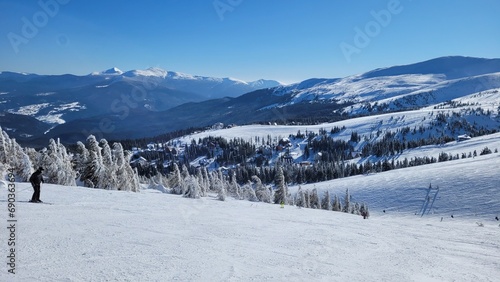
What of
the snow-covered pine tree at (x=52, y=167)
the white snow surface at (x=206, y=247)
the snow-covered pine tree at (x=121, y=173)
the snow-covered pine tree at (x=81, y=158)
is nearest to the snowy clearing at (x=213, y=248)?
the white snow surface at (x=206, y=247)

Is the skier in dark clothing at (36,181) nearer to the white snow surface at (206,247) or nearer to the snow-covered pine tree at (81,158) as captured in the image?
the white snow surface at (206,247)

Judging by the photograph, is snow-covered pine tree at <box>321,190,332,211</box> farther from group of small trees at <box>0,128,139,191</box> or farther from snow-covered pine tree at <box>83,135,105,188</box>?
snow-covered pine tree at <box>83,135,105,188</box>

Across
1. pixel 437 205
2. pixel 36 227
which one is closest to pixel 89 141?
pixel 36 227

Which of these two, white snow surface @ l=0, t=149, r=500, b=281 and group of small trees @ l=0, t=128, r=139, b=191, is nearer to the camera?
white snow surface @ l=0, t=149, r=500, b=281

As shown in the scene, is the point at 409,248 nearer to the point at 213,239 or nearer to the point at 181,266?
the point at 213,239

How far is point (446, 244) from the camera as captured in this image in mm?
17500

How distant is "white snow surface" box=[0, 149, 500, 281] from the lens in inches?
386

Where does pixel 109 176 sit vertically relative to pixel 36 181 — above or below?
below

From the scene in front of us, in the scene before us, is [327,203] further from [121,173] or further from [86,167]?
[86,167]

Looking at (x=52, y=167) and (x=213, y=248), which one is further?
(x=52, y=167)

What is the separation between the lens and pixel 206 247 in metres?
12.7

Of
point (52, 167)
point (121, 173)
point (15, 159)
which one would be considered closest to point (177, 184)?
point (121, 173)

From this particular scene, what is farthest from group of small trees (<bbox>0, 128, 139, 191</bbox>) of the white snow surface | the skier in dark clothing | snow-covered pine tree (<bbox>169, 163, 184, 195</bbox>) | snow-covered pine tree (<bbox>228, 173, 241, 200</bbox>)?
snow-covered pine tree (<bbox>228, 173, 241, 200</bbox>)

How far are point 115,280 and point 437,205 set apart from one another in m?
87.1
